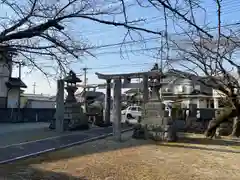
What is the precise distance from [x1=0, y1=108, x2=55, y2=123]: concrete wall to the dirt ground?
446 inches

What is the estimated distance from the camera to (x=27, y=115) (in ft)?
74.3

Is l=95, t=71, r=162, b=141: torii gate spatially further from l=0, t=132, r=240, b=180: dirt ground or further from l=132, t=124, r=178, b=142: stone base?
l=0, t=132, r=240, b=180: dirt ground

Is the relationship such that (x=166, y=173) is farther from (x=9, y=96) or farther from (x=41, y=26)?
(x=9, y=96)

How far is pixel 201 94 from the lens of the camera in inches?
1093

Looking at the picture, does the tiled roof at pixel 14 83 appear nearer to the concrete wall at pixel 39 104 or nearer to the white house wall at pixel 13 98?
the white house wall at pixel 13 98

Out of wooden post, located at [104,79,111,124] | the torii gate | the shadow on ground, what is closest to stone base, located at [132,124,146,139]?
the torii gate

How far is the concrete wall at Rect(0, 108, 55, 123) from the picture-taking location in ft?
70.0

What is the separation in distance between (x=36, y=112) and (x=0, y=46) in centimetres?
2056

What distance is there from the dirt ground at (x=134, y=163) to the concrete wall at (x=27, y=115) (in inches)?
446

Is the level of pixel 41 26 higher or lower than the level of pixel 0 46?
higher

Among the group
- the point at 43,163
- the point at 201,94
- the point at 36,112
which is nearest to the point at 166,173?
the point at 43,163

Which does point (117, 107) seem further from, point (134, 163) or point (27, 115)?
point (27, 115)

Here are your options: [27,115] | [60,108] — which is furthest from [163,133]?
[27,115]

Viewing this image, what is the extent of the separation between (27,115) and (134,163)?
15.7 m
